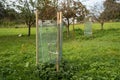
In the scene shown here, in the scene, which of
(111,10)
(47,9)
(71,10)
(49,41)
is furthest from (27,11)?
(49,41)

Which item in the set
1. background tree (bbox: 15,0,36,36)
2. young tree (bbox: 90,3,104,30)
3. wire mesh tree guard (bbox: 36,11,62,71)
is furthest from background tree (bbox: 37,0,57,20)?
wire mesh tree guard (bbox: 36,11,62,71)

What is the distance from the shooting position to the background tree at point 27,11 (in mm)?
34750

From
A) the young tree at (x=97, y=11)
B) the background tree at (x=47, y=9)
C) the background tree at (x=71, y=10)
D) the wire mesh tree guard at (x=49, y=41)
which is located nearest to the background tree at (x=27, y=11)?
the background tree at (x=47, y=9)

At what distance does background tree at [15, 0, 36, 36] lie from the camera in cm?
3475

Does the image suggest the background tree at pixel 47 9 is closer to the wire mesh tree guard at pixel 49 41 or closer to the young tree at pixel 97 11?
the young tree at pixel 97 11

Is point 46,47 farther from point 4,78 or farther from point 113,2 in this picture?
point 113,2

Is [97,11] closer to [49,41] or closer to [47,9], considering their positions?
[47,9]

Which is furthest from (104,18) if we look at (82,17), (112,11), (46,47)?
(46,47)

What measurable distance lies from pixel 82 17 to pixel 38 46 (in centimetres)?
2304

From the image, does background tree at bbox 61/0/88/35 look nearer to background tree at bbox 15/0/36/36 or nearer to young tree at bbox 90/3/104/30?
background tree at bbox 15/0/36/36

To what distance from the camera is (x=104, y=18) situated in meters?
47.6

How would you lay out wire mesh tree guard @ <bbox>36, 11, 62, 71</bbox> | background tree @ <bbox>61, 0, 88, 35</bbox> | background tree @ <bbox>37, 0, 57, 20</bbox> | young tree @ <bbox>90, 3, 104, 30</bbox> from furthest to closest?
young tree @ <bbox>90, 3, 104, 30</bbox> < background tree @ <bbox>37, 0, 57, 20</bbox> < background tree @ <bbox>61, 0, 88, 35</bbox> < wire mesh tree guard @ <bbox>36, 11, 62, 71</bbox>

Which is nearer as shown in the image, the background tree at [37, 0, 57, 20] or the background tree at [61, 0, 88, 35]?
the background tree at [61, 0, 88, 35]

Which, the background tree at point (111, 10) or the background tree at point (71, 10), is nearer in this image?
the background tree at point (71, 10)
